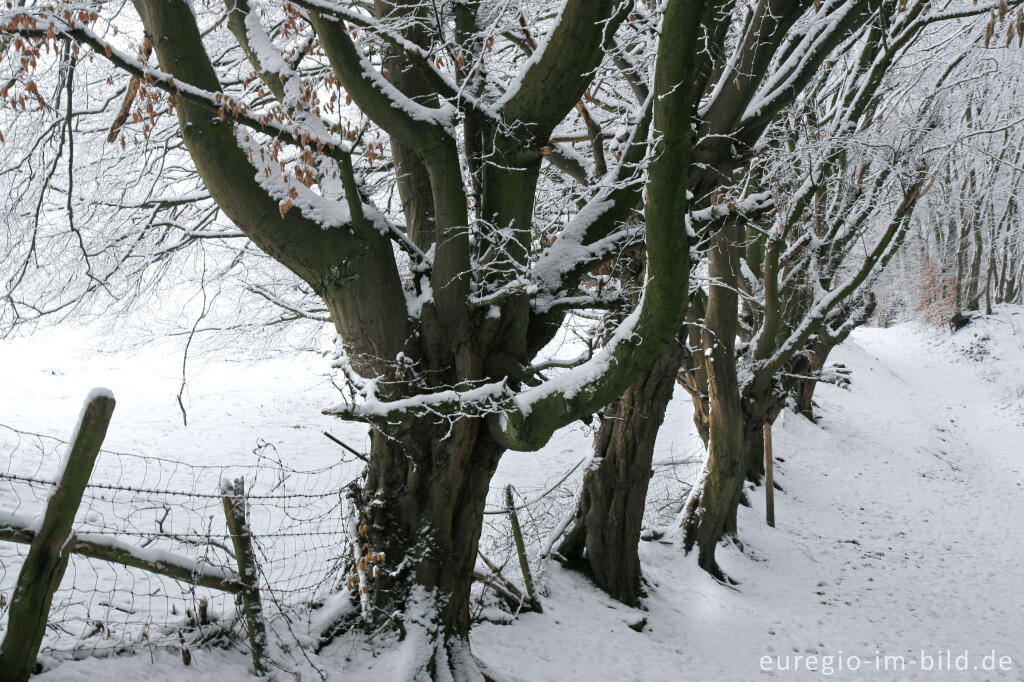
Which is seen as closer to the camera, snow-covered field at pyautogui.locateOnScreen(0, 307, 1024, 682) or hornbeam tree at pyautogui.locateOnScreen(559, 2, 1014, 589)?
hornbeam tree at pyautogui.locateOnScreen(559, 2, 1014, 589)

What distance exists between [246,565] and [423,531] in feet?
3.41

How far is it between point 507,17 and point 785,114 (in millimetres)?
4896

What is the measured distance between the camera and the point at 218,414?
13.5 m

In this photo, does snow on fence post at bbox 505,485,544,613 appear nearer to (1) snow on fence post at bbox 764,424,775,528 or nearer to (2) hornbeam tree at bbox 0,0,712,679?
(2) hornbeam tree at bbox 0,0,712,679

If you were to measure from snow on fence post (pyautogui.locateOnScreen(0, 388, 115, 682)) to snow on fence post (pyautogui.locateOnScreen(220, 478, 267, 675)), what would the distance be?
0.72 m

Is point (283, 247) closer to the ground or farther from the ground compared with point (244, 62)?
closer to the ground

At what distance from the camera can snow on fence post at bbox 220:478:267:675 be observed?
10.7ft

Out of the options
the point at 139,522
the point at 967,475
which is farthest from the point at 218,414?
the point at 967,475

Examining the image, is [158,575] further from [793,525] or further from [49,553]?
[793,525]

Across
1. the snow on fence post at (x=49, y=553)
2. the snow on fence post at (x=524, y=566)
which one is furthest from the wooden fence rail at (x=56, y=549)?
the snow on fence post at (x=524, y=566)

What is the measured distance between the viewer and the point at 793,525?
383 inches

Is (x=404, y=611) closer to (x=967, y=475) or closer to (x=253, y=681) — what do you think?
(x=253, y=681)

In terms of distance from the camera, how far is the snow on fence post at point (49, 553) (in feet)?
8.15

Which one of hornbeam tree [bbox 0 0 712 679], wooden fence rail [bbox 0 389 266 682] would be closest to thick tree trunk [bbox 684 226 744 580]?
hornbeam tree [bbox 0 0 712 679]
